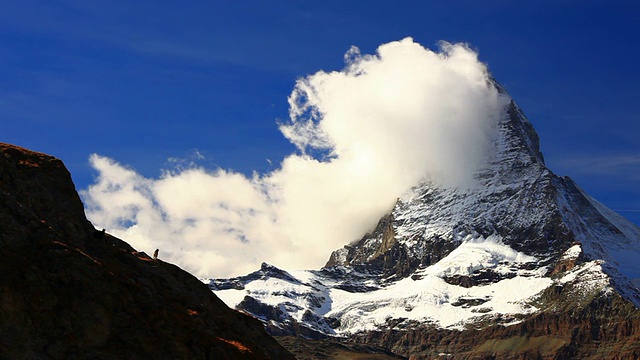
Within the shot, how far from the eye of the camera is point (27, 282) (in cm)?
7531

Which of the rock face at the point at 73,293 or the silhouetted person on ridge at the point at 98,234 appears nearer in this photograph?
the rock face at the point at 73,293

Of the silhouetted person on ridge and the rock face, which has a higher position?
the silhouetted person on ridge

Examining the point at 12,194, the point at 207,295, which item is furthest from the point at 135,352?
the point at 207,295

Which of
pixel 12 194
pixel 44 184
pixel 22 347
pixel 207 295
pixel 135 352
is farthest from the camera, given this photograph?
pixel 207 295

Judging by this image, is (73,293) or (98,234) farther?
(98,234)

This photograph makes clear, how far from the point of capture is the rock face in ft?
242

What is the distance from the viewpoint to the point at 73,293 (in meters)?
77.4

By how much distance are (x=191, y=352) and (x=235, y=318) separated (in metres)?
24.3

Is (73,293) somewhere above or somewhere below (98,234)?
below

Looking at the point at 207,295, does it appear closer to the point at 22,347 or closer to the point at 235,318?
the point at 235,318

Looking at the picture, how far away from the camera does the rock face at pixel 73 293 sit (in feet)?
242

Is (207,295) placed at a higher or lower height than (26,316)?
higher

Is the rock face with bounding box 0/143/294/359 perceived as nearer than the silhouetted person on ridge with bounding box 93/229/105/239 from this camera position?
Yes

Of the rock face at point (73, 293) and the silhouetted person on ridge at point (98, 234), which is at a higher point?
the silhouetted person on ridge at point (98, 234)
